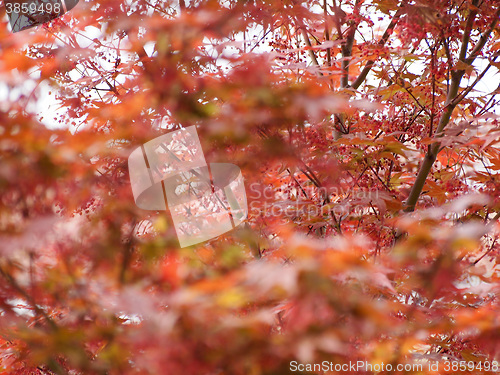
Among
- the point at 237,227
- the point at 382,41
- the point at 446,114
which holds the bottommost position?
the point at 237,227

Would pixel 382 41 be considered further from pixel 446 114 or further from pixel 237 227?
pixel 237 227

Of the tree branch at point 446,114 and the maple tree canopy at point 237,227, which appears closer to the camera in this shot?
the maple tree canopy at point 237,227

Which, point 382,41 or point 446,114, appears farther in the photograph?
point 382,41

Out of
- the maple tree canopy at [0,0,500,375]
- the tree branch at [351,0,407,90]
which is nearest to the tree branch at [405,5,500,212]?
the maple tree canopy at [0,0,500,375]

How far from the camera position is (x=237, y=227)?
231 centimetres

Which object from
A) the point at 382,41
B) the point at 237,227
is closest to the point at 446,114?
the point at 382,41

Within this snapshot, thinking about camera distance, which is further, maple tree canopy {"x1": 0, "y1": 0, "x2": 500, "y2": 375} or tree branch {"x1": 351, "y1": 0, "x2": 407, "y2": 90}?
tree branch {"x1": 351, "y1": 0, "x2": 407, "y2": 90}

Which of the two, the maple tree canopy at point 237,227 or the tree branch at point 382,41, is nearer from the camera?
the maple tree canopy at point 237,227

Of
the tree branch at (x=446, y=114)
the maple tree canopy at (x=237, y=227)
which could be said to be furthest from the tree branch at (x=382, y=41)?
the tree branch at (x=446, y=114)

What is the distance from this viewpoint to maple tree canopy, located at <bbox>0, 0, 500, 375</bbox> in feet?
2.72

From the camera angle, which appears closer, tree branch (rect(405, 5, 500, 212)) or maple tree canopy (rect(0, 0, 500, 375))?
maple tree canopy (rect(0, 0, 500, 375))

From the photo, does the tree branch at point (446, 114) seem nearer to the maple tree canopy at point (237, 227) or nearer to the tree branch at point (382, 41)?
the maple tree canopy at point (237, 227)

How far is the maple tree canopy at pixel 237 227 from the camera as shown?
829 mm

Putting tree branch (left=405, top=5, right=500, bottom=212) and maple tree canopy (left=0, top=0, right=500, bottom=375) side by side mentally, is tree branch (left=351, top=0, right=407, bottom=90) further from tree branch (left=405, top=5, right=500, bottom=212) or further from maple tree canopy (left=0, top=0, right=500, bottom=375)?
tree branch (left=405, top=5, right=500, bottom=212)
